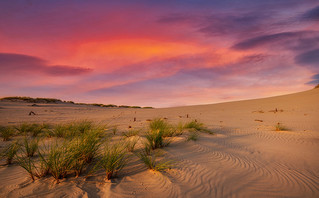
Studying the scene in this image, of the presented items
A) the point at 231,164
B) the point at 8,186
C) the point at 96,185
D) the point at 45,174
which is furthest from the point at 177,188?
the point at 8,186

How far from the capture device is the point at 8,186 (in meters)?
2.08

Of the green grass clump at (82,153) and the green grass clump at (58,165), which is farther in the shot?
the green grass clump at (82,153)

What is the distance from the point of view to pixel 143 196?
1.99 m

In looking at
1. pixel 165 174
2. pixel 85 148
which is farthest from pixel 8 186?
pixel 165 174

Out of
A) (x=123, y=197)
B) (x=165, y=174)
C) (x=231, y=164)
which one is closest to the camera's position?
(x=123, y=197)

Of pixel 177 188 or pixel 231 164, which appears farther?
pixel 231 164

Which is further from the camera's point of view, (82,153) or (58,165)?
(82,153)

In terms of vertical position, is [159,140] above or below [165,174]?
above

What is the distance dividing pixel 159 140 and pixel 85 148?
1772mm

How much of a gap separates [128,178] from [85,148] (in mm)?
890

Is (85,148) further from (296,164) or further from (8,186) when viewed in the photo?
(296,164)

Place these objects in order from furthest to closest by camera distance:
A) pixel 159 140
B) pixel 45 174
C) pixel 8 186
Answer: pixel 159 140, pixel 45 174, pixel 8 186

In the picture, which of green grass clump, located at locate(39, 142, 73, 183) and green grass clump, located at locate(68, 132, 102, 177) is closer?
green grass clump, located at locate(39, 142, 73, 183)

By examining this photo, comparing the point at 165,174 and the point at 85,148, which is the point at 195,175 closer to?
the point at 165,174
